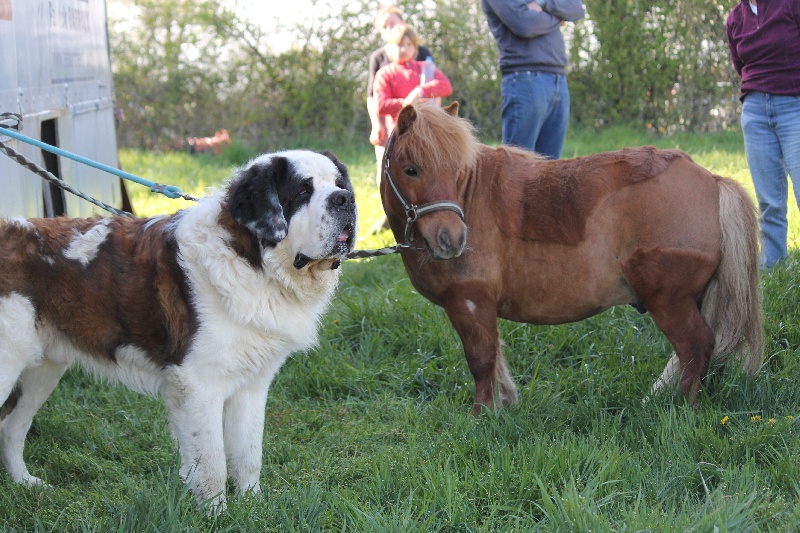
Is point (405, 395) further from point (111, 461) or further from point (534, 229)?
point (111, 461)

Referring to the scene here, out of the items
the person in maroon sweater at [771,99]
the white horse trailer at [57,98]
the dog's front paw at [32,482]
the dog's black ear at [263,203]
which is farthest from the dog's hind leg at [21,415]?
the person in maroon sweater at [771,99]

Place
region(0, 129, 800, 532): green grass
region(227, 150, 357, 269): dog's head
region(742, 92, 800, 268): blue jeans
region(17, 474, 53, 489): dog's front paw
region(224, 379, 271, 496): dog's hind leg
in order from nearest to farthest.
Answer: region(0, 129, 800, 532): green grass → region(227, 150, 357, 269): dog's head → region(224, 379, 271, 496): dog's hind leg → region(17, 474, 53, 489): dog's front paw → region(742, 92, 800, 268): blue jeans

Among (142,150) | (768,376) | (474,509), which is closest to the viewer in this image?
(474,509)

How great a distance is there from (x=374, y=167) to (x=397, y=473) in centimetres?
917

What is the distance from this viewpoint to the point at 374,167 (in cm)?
1234

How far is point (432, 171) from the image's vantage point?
408cm

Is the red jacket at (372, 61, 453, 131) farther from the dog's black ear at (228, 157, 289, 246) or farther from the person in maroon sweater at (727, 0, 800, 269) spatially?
the dog's black ear at (228, 157, 289, 246)

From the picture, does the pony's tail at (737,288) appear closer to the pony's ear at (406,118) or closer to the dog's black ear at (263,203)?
the pony's ear at (406,118)

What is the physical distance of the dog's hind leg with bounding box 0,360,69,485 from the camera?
4.04 meters

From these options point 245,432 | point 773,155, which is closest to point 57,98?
point 245,432

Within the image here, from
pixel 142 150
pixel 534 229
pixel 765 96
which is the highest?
pixel 765 96

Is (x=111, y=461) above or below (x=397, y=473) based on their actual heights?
below

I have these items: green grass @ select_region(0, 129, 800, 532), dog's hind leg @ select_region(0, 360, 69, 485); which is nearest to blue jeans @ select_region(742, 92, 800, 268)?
green grass @ select_region(0, 129, 800, 532)

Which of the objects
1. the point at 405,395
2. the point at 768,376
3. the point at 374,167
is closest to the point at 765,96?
the point at 768,376
